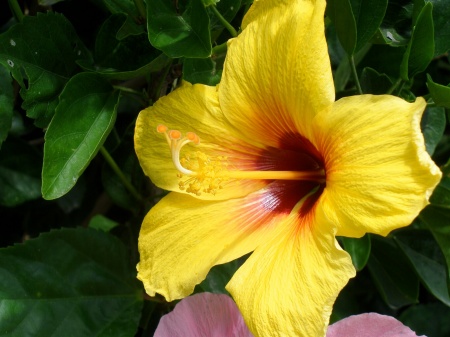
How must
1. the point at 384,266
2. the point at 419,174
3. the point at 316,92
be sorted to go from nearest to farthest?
the point at 419,174
the point at 316,92
the point at 384,266

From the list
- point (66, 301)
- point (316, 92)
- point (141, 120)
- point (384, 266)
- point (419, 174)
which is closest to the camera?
point (419, 174)

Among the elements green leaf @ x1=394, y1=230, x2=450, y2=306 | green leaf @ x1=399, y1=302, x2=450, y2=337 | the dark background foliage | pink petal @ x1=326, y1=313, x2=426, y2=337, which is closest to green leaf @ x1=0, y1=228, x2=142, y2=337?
the dark background foliage

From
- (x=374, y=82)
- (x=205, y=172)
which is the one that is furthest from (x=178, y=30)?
(x=374, y=82)

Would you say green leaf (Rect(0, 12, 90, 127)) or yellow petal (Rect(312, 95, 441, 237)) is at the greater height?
green leaf (Rect(0, 12, 90, 127))

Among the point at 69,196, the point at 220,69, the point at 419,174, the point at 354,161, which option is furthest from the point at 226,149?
the point at 69,196

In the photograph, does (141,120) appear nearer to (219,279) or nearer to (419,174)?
(219,279)

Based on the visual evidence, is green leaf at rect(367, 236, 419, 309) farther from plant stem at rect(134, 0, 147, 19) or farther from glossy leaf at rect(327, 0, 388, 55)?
plant stem at rect(134, 0, 147, 19)

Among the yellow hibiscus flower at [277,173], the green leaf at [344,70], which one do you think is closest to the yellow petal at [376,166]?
the yellow hibiscus flower at [277,173]

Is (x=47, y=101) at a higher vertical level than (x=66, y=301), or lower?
higher
